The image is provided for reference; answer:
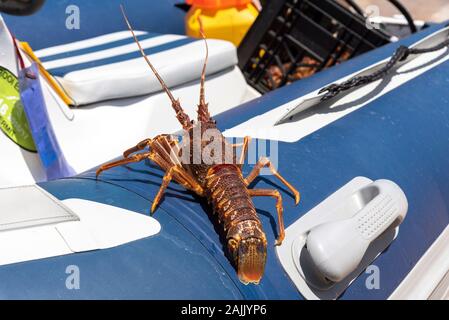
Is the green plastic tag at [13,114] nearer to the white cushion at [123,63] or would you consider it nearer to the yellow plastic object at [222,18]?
the white cushion at [123,63]

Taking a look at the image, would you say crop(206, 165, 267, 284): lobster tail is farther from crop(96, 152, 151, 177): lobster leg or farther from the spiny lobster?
crop(96, 152, 151, 177): lobster leg

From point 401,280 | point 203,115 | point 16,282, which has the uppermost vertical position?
point 203,115

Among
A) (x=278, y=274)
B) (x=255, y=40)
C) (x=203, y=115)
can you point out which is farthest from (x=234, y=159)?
(x=255, y=40)

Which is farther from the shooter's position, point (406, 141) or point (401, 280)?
point (406, 141)

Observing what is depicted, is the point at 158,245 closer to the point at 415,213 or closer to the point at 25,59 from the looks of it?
the point at 415,213

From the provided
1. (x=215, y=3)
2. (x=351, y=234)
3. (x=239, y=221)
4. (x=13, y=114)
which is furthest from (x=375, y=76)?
(x=215, y=3)

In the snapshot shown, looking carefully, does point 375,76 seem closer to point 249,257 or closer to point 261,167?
point 261,167
